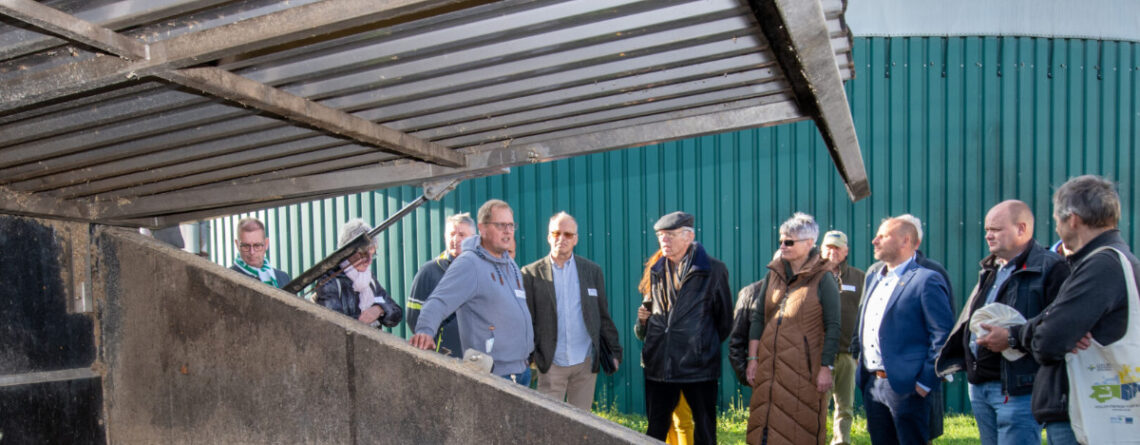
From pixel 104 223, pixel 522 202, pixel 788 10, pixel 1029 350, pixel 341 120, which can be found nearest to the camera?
pixel 788 10

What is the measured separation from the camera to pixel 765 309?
19.4 ft

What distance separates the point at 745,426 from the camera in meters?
7.61

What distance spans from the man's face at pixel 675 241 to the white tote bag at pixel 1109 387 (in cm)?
261

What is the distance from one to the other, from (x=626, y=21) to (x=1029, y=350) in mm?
2704

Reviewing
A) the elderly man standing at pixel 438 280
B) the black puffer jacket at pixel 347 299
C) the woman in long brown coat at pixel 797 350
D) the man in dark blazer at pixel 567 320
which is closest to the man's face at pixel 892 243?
the woman in long brown coat at pixel 797 350

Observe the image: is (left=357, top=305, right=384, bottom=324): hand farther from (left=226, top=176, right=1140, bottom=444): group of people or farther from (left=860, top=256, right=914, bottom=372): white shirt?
(left=860, top=256, right=914, bottom=372): white shirt

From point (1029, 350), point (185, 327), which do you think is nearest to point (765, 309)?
point (1029, 350)

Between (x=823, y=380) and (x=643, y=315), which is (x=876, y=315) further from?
(x=643, y=315)

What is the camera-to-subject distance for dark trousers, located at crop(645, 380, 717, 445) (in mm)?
5809

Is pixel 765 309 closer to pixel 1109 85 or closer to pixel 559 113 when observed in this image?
pixel 559 113

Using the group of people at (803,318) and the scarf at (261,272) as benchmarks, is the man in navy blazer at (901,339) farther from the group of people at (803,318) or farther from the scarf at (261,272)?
the scarf at (261,272)

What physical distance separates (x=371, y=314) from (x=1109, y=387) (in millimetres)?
3935

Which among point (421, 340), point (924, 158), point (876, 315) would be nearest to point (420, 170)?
point (421, 340)

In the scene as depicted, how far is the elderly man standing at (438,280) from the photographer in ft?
19.1
